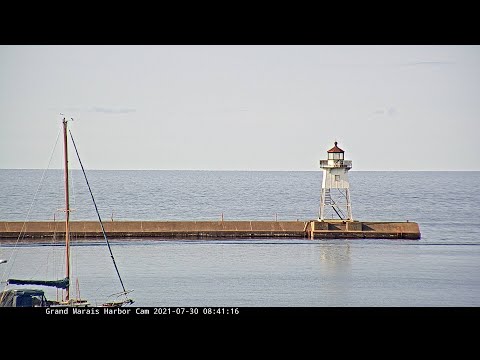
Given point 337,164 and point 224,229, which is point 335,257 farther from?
point 224,229

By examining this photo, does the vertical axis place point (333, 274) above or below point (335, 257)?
below

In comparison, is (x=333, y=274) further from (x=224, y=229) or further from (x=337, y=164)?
(x=224, y=229)

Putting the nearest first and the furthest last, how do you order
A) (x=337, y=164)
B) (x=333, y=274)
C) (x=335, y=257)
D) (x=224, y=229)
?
1. (x=333, y=274)
2. (x=335, y=257)
3. (x=337, y=164)
4. (x=224, y=229)

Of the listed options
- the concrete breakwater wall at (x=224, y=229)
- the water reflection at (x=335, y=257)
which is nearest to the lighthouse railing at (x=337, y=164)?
the water reflection at (x=335, y=257)

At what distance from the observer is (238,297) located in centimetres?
1473

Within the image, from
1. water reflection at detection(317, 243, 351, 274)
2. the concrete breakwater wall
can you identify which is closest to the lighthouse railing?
water reflection at detection(317, 243, 351, 274)

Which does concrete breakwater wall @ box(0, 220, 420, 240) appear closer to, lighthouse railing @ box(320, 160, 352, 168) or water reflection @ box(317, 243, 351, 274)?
water reflection @ box(317, 243, 351, 274)

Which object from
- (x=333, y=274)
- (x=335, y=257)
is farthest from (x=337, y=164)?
(x=333, y=274)

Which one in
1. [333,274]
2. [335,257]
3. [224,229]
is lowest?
[333,274]

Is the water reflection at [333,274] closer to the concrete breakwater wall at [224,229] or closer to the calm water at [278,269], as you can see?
the calm water at [278,269]

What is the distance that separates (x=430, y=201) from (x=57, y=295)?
3795 centimetres

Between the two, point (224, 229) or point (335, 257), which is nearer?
point (335, 257)

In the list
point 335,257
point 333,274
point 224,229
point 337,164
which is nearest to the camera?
point 333,274
